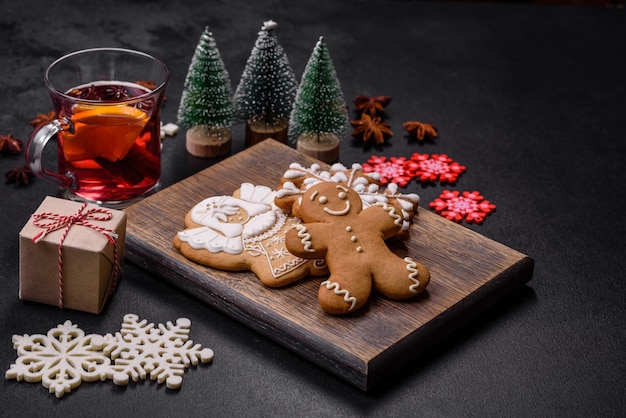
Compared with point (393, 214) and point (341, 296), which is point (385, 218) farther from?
point (341, 296)

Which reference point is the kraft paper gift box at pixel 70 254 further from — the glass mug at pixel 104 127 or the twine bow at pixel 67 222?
the glass mug at pixel 104 127

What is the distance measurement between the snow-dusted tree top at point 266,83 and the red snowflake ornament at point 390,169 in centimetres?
21

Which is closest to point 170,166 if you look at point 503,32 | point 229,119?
point 229,119

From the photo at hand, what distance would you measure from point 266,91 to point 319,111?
0.40ft

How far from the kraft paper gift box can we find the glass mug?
0.62 ft

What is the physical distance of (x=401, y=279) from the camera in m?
1.45

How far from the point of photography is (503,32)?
2520 mm

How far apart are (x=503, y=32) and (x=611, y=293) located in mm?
1110

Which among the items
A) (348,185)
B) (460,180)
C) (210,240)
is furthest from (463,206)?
(210,240)

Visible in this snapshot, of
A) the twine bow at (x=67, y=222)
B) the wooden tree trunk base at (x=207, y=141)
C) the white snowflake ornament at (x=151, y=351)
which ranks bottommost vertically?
the white snowflake ornament at (x=151, y=351)

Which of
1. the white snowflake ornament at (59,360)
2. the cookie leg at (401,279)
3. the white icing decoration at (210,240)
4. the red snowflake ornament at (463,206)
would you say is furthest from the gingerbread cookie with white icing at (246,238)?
the red snowflake ornament at (463,206)

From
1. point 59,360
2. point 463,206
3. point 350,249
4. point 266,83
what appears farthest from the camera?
point 266,83

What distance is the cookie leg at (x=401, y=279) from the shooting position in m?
1.45

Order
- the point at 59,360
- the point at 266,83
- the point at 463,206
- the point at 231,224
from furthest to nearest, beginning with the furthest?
1. the point at 266,83
2. the point at 463,206
3. the point at 231,224
4. the point at 59,360
